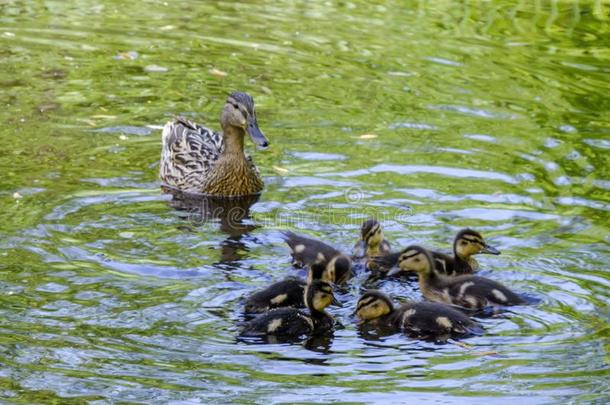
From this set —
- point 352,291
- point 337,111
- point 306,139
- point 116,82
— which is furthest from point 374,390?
point 116,82

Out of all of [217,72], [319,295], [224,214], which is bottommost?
[224,214]

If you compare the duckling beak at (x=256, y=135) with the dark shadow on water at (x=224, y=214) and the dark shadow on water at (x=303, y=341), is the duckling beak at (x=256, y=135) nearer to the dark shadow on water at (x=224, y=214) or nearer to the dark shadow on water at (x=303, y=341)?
the dark shadow on water at (x=224, y=214)

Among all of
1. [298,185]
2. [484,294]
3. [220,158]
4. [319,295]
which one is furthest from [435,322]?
[220,158]

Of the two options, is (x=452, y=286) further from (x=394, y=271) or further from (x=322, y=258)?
(x=322, y=258)

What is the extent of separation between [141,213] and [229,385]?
8.70 feet

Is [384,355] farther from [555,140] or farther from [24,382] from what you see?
[555,140]

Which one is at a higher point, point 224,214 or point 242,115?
point 242,115

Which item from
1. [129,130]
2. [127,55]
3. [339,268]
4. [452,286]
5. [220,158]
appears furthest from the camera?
[127,55]

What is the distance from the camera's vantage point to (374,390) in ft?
17.5

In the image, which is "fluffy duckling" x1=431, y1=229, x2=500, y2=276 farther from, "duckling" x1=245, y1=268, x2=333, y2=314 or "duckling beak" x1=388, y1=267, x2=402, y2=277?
"duckling" x1=245, y1=268, x2=333, y2=314

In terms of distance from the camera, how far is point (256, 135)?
27.4 feet

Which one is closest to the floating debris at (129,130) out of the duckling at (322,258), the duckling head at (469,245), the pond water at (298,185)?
the pond water at (298,185)

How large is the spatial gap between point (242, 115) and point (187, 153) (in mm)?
564

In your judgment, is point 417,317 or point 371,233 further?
point 371,233
